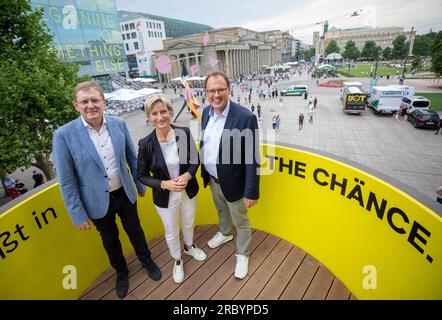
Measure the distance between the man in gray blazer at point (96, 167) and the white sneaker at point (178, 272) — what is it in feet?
1.94

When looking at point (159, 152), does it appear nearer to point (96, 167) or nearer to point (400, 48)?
point (96, 167)

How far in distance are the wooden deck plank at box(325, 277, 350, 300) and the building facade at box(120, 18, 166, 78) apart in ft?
204

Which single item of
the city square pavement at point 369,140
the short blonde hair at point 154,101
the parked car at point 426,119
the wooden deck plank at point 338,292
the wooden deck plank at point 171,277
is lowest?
the city square pavement at point 369,140

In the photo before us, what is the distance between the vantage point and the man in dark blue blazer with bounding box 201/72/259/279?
237 cm

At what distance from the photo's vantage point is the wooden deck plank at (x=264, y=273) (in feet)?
8.58

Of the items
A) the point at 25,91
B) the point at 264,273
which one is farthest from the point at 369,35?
the point at 264,273

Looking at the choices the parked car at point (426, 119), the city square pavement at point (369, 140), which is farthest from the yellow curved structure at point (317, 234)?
the parked car at point (426, 119)

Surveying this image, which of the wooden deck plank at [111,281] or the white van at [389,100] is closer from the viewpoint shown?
the wooden deck plank at [111,281]

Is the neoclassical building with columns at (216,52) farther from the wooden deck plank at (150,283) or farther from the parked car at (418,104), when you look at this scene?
the wooden deck plank at (150,283)

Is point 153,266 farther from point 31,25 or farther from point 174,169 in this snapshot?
point 31,25

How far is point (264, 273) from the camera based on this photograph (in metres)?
2.85

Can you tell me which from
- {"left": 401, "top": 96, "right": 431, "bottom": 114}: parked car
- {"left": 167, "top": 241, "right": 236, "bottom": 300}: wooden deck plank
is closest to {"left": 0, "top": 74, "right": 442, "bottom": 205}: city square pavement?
{"left": 401, "top": 96, "right": 431, "bottom": 114}: parked car

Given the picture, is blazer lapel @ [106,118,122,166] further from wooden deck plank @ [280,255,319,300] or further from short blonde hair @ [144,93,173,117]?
wooden deck plank @ [280,255,319,300]
